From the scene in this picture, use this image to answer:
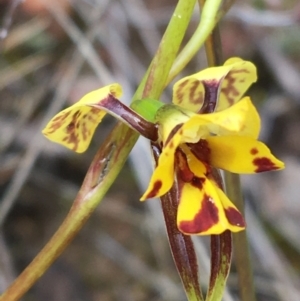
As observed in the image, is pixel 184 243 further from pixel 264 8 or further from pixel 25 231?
pixel 264 8

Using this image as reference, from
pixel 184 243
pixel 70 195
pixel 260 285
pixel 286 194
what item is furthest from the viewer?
pixel 286 194

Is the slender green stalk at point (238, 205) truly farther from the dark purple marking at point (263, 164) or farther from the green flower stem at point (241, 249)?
the dark purple marking at point (263, 164)

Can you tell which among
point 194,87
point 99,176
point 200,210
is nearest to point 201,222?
point 200,210

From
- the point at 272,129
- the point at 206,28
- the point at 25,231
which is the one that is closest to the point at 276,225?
the point at 272,129

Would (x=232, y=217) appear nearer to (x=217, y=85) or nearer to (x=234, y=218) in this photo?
(x=234, y=218)

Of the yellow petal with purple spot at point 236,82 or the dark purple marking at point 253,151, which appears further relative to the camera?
the yellow petal with purple spot at point 236,82

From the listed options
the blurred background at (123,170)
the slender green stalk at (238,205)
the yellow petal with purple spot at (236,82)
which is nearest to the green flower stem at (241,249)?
the slender green stalk at (238,205)

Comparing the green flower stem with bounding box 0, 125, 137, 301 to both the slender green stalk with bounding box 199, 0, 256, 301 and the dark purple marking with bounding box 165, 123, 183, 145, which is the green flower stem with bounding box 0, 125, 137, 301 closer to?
the dark purple marking with bounding box 165, 123, 183, 145
